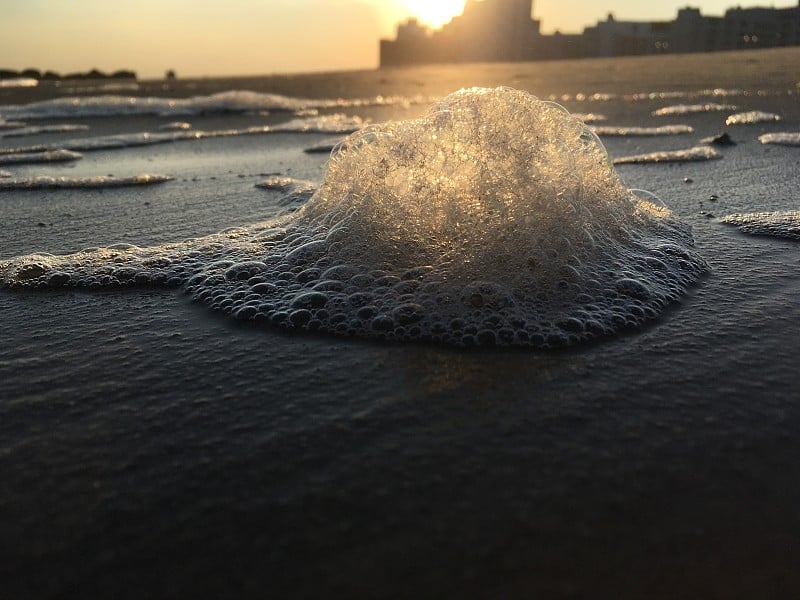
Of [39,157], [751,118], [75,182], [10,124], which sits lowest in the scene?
[75,182]

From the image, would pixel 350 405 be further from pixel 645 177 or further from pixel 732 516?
pixel 645 177

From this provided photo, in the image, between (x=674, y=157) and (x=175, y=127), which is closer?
(x=674, y=157)

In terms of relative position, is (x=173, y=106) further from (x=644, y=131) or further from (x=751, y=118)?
(x=751, y=118)

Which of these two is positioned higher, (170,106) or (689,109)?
(170,106)

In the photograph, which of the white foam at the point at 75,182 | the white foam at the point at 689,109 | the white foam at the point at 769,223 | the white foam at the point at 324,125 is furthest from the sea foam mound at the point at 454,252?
the white foam at the point at 689,109

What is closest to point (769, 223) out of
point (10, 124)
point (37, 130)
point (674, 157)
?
point (674, 157)

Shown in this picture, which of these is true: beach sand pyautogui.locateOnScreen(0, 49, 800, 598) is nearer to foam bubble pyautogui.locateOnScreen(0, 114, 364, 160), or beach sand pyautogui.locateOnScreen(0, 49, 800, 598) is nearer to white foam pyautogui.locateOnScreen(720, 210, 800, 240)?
white foam pyautogui.locateOnScreen(720, 210, 800, 240)

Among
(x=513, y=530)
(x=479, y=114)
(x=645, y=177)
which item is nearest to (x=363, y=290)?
(x=479, y=114)
